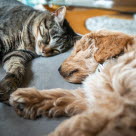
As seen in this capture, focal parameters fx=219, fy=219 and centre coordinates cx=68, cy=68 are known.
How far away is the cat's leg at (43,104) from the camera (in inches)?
41.6

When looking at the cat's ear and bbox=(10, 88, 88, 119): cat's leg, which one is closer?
bbox=(10, 88, 88, 119): cat's leg

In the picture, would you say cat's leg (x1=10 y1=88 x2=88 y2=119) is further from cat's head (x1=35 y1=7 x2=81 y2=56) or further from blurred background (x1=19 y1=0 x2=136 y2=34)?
blurred background (x1=19 y1=0 x2=136 y2=34)

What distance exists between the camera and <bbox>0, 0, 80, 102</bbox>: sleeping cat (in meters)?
1.73

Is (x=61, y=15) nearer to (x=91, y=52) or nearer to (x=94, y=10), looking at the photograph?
(x=91, y=52)

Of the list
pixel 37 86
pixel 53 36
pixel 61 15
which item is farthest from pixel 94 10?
pixel 37 86

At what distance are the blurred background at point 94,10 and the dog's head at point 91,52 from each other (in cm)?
157

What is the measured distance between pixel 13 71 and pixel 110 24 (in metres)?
1.92

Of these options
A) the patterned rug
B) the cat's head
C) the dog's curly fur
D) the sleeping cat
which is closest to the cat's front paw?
the dog's curly fur

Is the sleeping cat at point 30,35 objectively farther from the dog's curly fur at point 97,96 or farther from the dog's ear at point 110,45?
the dog's ear at point 110,45

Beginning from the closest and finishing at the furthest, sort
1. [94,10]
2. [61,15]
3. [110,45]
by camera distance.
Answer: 1. [110,45]
2. [61,15]
3. [94,10]

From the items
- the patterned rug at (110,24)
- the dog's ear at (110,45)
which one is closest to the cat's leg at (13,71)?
the dog's ear at (110,45)

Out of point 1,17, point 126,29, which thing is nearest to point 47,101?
point 1,17

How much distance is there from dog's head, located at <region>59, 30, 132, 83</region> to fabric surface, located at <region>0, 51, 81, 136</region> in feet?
0.25

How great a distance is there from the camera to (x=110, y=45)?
1151 millimetres
